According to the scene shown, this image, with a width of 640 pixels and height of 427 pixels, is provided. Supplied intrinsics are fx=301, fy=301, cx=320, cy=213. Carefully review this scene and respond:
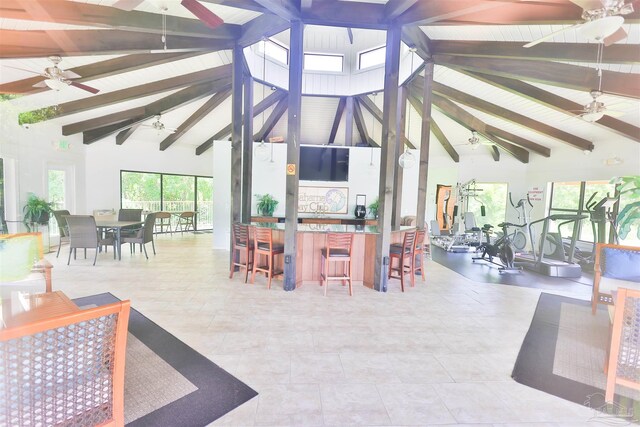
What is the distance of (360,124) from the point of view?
9.51m

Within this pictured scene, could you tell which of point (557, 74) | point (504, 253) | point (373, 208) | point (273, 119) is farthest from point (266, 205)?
point (557, 74)

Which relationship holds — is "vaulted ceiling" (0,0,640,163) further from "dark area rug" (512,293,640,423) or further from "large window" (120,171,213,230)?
"dark area rug" (512,293,640,423)

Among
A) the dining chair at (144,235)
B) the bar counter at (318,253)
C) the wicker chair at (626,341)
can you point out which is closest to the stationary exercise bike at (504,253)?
the bar counter at (318,253)

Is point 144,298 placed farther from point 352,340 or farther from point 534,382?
point 534,382

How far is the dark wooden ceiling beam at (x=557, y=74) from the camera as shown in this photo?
4.33 m

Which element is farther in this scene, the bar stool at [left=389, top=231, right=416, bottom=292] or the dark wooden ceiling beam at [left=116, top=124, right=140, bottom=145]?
the dark wooden ceiling beam at [left=116, top=124, right=140, bottom=145]

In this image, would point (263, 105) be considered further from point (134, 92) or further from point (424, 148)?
point (424, 148)

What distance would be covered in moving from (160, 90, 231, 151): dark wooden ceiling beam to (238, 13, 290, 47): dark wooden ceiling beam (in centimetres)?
233

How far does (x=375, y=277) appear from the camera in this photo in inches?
189

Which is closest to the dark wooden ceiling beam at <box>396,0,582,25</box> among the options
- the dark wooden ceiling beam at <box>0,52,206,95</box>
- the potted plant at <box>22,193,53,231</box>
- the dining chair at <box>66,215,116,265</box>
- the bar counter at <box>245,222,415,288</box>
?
the bar counter at <box>245,222,415,288</box>

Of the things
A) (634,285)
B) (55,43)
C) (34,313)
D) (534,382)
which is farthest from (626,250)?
(55,43)

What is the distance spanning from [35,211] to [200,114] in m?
5.43

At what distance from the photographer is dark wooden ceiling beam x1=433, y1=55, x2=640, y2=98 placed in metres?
4.33

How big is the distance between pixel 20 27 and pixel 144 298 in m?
3.59
